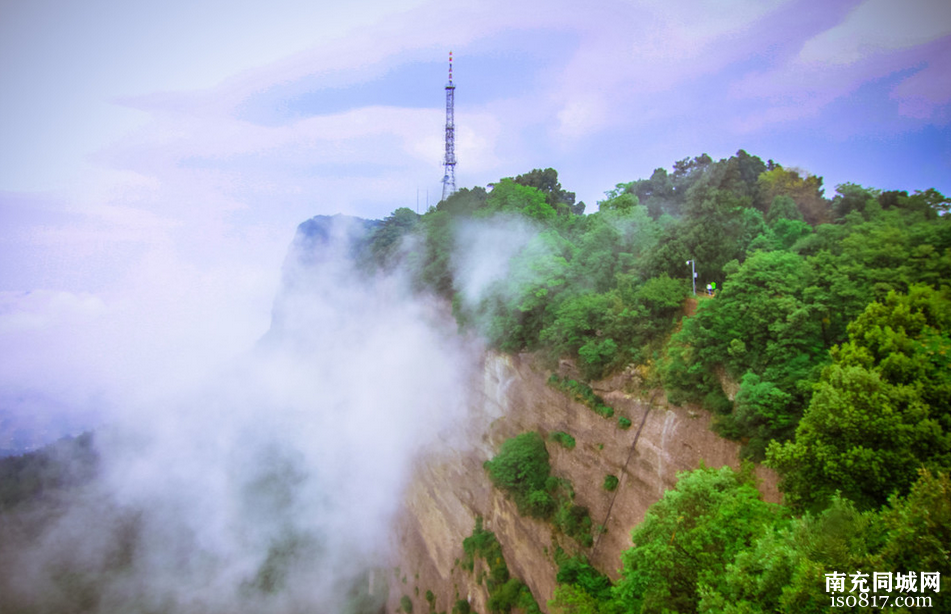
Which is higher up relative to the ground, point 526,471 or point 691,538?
point 691,538

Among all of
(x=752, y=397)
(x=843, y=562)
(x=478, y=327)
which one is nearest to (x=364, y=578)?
(x=478, y=327)

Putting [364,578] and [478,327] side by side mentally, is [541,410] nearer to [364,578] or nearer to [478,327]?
[478,327]

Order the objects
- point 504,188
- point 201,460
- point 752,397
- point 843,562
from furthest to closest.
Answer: point 201,460 → point 504,188 → point 752,397 → point 843,562

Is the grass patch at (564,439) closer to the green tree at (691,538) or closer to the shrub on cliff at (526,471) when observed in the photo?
the shrub on cliff at (526,471)

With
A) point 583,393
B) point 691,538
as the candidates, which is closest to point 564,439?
point 583,393

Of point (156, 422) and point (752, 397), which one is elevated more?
point (752, 397)

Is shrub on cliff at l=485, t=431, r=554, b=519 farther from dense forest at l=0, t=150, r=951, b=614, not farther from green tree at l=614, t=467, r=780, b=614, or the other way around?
green tree at l=614, t=467, r=780, b=614

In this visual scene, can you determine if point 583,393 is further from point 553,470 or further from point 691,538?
point 691,538

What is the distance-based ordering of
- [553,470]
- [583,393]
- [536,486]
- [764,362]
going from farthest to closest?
[553,470], [536,486], [583,393], [764,362]
